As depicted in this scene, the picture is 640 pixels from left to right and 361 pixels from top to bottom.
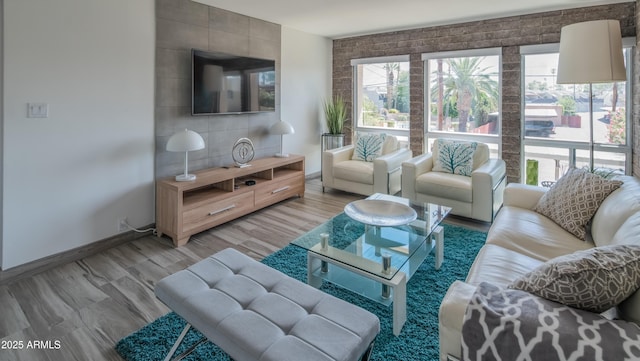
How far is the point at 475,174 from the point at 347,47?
3225 mm

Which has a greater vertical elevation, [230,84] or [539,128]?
[230,84]

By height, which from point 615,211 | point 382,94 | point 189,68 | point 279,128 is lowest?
point 615,211

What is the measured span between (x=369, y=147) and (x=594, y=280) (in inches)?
153

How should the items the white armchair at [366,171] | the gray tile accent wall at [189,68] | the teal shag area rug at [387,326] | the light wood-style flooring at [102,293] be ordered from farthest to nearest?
1. the white armchair at [366,171]
2. the gray tile accent wall at [189,68]
3. the light wood-style flooring at [102,293]
4. the teal shag area rug at [387,326]

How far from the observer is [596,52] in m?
2.65

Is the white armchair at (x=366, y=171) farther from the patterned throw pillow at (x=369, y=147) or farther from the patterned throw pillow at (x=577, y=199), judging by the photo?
the patterned throw pillow at (x=577, y=199)

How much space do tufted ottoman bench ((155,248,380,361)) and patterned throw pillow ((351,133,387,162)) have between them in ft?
10.8

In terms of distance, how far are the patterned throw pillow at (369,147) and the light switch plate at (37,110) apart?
354 cm

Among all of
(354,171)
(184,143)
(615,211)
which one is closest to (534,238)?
(615,211)

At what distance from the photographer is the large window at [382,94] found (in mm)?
5336

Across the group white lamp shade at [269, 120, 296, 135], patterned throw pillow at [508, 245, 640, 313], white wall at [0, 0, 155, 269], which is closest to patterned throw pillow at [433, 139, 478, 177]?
white lamp shade at [269, 120, 296, 135]

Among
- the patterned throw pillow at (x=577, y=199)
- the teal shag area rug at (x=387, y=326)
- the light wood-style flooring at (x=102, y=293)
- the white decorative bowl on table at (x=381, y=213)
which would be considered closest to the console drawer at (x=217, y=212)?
the light wood-style flooring at (x=102, y=293)

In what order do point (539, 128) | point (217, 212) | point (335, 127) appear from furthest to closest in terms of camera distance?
1. point (335, 127)
2. point (539, 128)
3. point (217, 212)

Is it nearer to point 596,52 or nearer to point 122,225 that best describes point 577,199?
point 596,52
